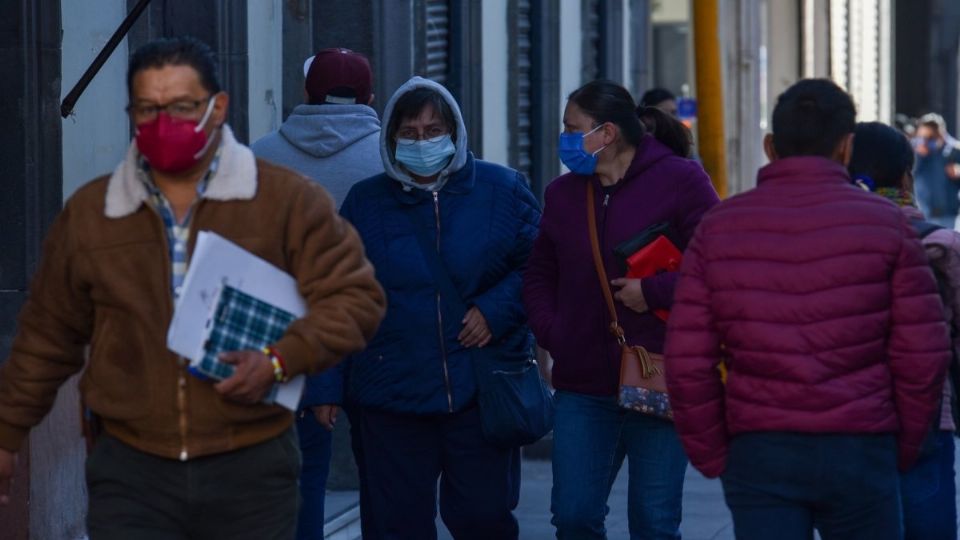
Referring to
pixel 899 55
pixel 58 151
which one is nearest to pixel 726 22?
pixel 58 151

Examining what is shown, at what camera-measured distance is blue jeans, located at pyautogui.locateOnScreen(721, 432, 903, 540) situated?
540 centimetres

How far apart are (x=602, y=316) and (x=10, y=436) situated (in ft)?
7.62

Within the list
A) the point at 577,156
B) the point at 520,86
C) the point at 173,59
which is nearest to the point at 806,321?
the point at 173,59

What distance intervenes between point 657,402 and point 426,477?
76 centimetres

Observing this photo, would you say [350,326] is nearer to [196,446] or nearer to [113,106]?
[196,446]

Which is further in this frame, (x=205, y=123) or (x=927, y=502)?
(x=927, y=502)

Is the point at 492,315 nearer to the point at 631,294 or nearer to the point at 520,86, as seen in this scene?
the point at 631,294

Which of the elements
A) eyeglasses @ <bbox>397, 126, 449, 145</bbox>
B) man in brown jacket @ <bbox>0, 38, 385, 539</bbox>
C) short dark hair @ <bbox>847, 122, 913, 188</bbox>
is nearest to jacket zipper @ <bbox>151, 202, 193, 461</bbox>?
man in brown jacket @ <bbox>0, 38, 385, 539</bbox>

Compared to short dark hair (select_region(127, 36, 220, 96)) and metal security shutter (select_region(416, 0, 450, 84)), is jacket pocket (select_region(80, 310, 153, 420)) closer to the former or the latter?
short dark hair (select_region(127, 36, 220, 96))

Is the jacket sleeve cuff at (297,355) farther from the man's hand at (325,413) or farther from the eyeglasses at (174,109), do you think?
the man's hand at (325,413)

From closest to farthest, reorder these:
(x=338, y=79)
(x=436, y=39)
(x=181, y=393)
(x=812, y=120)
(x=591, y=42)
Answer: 1. (x=181, y=393)
2. (x=812, y=120)
3. (x=338, y=79)
4. (x=436, y=39)
5. (x=591, y=42)

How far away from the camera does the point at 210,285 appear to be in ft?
16.6

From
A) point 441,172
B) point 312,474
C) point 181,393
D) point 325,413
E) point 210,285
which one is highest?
point 441,172

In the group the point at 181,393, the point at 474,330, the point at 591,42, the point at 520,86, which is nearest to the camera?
the point at 181,393
